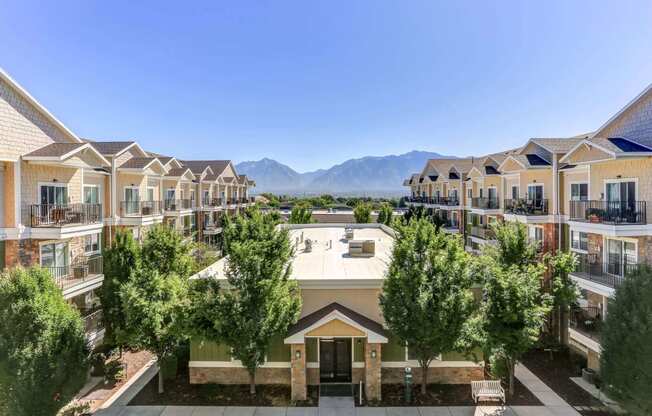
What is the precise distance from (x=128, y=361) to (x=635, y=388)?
1944 cm

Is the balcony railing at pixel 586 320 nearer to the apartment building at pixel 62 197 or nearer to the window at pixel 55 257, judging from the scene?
the apartment building at pixel 62 197

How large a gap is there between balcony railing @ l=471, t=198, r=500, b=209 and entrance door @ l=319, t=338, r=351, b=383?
1929cm

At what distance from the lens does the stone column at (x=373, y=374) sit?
42.6 feet

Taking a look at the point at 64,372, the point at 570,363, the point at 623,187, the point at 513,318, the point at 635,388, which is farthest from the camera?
the point at 570,363

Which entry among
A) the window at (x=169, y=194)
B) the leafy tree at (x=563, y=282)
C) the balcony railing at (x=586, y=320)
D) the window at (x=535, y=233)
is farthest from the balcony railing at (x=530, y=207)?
the window at (x=169, y=194)

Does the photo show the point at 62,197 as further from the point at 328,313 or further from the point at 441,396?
the point at 441,396

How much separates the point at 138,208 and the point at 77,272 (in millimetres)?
7098

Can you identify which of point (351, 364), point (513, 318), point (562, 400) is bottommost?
point (562, 400)

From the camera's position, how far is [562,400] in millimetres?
13109

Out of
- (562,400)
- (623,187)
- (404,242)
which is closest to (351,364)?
(404,242)

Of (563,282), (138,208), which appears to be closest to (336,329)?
(563,282)

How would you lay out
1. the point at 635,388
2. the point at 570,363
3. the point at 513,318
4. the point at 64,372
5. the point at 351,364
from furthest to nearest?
the point at 570,363 < the point at 351,364 < the point at 513,318 < the point at 64,372 < the point at 635,388

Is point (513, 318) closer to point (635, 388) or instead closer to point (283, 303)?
point (635, 388)

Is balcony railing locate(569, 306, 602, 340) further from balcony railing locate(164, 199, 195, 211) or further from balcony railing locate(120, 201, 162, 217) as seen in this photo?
balcony railing locate(164, 199, 195, 211)
